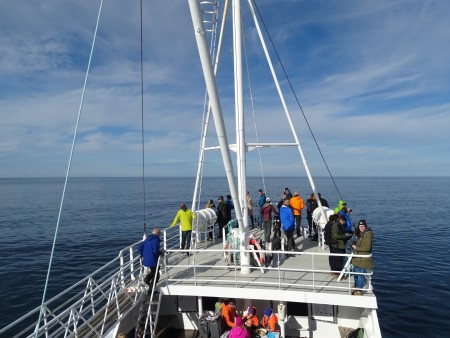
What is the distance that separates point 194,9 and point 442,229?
138ft

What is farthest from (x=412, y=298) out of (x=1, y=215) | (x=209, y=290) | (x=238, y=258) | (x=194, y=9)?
(x=1, y=215)

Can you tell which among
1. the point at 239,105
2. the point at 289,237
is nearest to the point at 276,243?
the point at 289,237

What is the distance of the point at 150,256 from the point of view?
10.2 m

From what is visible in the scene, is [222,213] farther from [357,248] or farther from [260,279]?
[357,248]

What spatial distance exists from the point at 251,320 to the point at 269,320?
0.53 metres

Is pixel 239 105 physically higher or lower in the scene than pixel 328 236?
higher

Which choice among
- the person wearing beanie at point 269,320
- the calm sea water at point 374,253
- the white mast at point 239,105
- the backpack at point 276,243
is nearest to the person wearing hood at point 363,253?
the person wearing beanie at point 269,320

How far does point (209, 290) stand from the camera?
33.3 ft

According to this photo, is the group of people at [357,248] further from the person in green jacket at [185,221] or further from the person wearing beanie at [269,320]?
the person in green jacket at [185,221]

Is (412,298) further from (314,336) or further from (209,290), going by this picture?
(209,290)

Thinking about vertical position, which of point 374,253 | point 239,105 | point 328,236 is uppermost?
point 239,105

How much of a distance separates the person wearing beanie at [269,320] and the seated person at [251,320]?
0.89 feet

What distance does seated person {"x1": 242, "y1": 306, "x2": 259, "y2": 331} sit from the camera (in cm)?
980

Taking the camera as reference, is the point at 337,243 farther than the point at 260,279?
Yes
